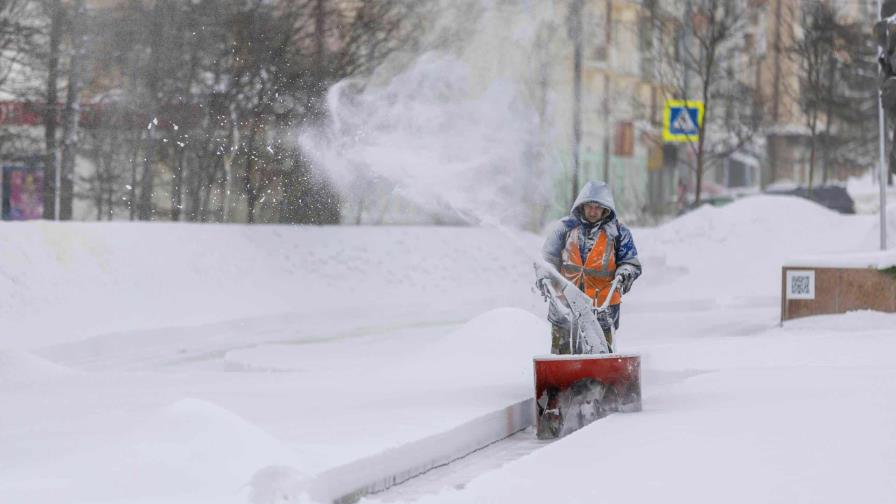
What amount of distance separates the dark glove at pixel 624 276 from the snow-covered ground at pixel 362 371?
29.6 inches

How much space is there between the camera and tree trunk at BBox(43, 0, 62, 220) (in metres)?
23.7

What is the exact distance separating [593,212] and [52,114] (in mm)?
15417

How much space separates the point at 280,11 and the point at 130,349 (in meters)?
10.5

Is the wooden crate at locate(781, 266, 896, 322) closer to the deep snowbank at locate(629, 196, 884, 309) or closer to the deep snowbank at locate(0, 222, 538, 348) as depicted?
the deep snowbank at locate(0, 222, 538, 348)

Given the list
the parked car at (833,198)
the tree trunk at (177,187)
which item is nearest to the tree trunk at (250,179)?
the tree trunk at (177,187)

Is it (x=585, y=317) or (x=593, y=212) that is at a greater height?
(x=593, y=212)

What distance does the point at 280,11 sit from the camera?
26.4 metres

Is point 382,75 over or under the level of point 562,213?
over

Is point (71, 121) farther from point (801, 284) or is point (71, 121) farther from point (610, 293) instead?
point (610, 293)

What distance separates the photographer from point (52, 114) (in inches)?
938

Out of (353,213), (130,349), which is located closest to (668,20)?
(353,213)

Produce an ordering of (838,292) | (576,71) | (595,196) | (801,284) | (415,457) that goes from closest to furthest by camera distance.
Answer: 1. (415,457)
2. (595,196)
3. (838,292)
4. (801,284)
5. (576,71)

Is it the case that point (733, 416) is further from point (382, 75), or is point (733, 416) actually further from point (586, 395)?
point (382, 75)

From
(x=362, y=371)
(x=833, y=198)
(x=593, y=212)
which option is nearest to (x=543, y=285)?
(x=593, y=212)
